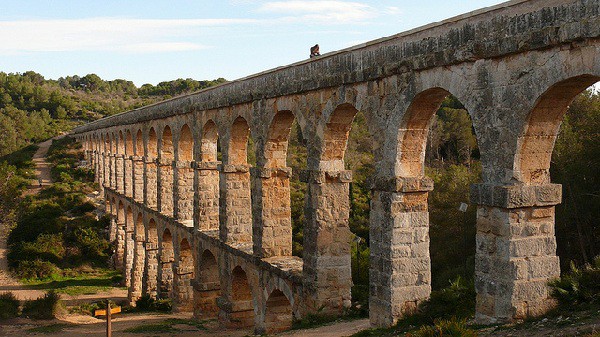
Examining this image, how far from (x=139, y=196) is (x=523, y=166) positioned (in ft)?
70.4

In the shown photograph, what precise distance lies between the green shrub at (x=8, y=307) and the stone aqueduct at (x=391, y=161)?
5.51 metres

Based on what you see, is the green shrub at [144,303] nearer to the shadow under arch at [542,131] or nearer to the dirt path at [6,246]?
the dirt path at [6,246]

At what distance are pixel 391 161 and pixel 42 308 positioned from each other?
49.5 feet

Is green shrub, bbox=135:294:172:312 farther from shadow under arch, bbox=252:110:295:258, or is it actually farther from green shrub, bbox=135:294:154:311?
shadow under arch, bbox=252:110:295:258

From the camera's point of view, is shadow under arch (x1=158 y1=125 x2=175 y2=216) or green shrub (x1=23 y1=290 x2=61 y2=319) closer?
green shrub (x1=23 y1=290 x2=61 y2=319)

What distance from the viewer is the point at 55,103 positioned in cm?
7450

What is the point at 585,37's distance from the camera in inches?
225

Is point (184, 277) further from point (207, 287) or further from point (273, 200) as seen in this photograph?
point (273, 200)

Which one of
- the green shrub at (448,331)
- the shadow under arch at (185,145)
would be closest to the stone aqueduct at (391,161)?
the shadow under arch at (185,145)

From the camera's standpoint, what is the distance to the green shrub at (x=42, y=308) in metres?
19.0

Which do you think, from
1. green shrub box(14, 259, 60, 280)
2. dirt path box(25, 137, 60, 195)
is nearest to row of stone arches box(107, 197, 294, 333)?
green shrub box(14, 259, 60, 280)

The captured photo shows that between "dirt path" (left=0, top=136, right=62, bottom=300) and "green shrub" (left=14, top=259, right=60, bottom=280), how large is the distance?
542mm

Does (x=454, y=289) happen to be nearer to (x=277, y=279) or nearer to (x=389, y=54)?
(x=389, y=54)

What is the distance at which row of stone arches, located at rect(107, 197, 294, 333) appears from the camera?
12.9 meters
